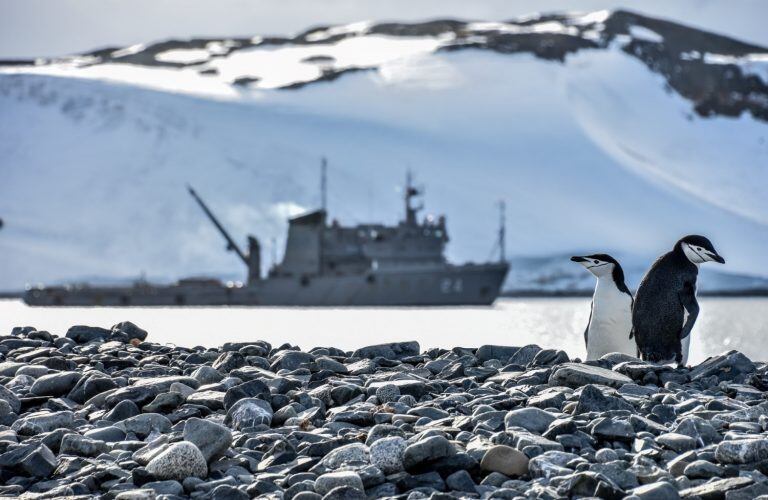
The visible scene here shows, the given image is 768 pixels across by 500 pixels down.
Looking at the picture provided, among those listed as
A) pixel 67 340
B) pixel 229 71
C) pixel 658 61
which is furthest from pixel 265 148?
pixel 67 340

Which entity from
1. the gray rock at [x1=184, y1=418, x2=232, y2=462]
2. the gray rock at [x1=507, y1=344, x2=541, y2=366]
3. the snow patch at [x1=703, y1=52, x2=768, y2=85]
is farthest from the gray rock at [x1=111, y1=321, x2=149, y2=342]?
the snow patch at [x1=703, y1=52, x2=768, y2=85]

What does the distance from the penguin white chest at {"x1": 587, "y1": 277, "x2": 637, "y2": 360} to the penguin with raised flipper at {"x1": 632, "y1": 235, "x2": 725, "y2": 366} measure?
27 cm

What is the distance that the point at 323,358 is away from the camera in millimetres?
9133

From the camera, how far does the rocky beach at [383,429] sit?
567 centimetres

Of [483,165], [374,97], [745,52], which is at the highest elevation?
[745,52]

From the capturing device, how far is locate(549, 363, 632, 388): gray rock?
7945 mm

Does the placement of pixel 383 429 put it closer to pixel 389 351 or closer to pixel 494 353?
pixel 494 353

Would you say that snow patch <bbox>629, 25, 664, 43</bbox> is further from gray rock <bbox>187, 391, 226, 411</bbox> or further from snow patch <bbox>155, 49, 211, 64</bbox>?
gray rock <bbox>187, 391, 226, 411</bbox>

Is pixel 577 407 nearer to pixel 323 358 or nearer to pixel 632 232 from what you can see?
pixel 323 358

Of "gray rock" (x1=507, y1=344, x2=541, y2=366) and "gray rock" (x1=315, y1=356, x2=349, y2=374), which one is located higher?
"gray rock" (x1=315, y1=356, x2=349, y2=374)

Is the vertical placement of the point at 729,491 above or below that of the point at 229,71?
below

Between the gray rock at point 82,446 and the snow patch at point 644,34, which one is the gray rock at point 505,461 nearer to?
the gray rock at point 82,446

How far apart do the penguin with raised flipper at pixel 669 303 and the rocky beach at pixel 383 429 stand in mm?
1240

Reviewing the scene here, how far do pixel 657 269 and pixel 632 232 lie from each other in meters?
94.3
